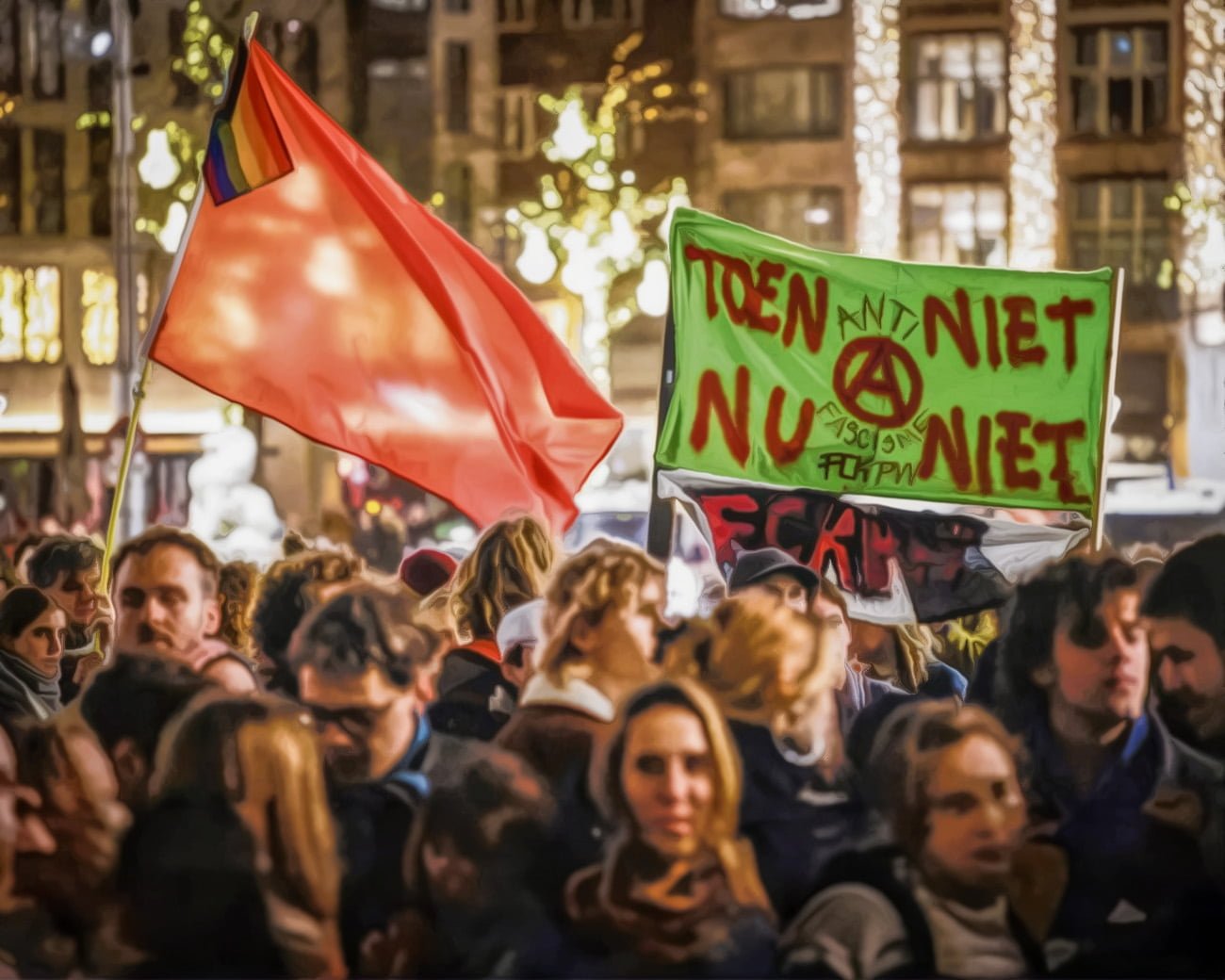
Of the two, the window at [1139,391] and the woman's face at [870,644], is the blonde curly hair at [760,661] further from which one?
the window at [1139,391]

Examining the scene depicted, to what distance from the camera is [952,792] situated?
163 inches

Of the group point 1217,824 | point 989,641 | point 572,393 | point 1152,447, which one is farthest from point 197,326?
point 1217,824

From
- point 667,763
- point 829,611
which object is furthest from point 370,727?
point 829,611

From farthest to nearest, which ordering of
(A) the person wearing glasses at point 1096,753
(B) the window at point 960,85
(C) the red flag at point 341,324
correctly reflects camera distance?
(B) the window at point 960,85 < (A) the person wearing glasses at point 1096,753 < (C) the red flag at point 341,324

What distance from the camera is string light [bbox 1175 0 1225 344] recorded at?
4180 millimetres

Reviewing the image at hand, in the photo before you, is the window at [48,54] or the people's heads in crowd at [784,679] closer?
the people's heads in crowd at [784,679]

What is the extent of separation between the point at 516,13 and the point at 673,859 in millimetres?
2213

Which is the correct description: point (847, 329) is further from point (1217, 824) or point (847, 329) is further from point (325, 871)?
point (325, 871)

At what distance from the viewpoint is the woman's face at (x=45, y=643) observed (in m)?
4.28

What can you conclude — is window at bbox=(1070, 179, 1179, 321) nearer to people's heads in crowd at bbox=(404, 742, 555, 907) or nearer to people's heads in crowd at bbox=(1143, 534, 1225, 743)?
people's heads in crowd at bbox=(1143, 534, 1225, 743)

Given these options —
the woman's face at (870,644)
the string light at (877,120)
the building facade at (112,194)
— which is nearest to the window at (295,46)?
the building facade at (112,194)

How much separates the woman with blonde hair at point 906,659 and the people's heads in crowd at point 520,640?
2.62 feet

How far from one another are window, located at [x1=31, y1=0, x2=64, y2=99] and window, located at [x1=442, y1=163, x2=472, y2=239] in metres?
1.05

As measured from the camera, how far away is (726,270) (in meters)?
4.18
